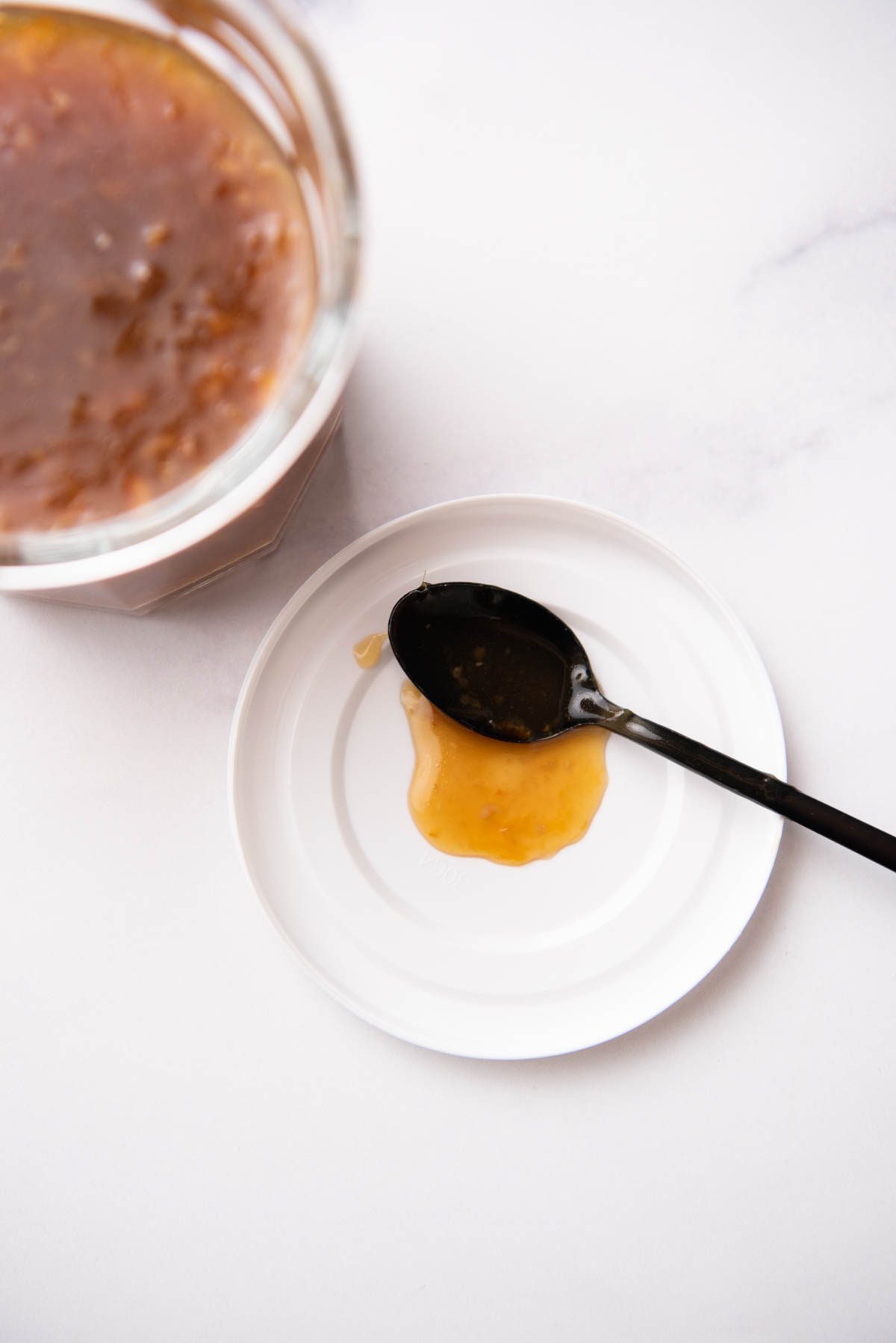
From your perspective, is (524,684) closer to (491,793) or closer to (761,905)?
(491,793)

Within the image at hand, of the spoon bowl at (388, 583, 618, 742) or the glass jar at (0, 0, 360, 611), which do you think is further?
the spoon bowl at (388, 583, 618, 742)

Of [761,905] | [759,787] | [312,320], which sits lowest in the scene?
[761,905]

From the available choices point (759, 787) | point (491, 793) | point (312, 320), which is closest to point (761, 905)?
point (759, 787)

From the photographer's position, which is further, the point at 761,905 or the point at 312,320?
the point at 761,905

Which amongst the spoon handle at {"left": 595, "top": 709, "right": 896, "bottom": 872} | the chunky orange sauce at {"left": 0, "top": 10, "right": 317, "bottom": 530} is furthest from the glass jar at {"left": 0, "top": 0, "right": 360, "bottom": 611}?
the spoon handle at {"left": 595, "top": 709, "right": 896, "bottom": 872}

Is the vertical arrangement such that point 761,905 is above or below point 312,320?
below

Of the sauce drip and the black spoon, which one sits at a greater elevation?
the black spoon

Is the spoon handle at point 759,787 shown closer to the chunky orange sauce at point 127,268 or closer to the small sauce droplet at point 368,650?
the small sauce droplet at point 368,650

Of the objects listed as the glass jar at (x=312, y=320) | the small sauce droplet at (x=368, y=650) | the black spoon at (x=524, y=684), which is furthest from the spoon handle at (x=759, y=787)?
the glass jar at (x=312, y=320)

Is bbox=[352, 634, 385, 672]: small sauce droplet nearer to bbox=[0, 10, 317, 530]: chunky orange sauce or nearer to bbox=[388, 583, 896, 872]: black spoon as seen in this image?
bbox=[388, 583, 896, 872]: black spoon
